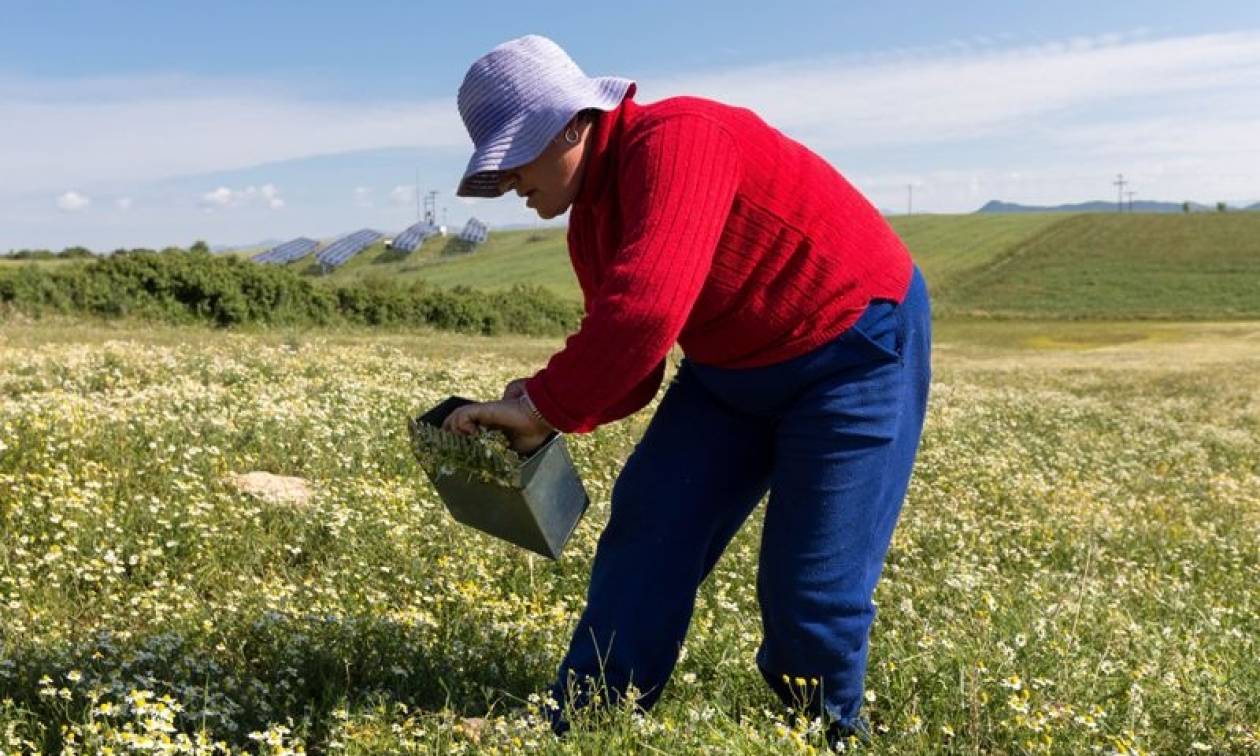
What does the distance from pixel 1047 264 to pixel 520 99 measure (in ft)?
239

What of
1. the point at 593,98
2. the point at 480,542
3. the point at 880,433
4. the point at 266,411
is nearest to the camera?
the point at 593,98

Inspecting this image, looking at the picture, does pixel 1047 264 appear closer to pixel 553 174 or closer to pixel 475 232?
pixel 475 232

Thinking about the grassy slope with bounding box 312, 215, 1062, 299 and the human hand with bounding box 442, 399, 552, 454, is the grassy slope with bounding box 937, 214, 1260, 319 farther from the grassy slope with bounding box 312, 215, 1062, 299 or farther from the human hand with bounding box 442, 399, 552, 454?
the human hand with bounding box 442, 399, 552, 454

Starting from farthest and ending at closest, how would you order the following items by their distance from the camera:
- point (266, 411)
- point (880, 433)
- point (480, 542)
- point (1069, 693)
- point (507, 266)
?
point (507, 266) < point (266, 411) < point (480, 542) < point (1069, 693) < point (880, 433)

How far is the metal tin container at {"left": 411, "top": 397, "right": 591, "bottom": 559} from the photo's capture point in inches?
109

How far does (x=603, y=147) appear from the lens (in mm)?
2744

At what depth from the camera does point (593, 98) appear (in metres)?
2.69

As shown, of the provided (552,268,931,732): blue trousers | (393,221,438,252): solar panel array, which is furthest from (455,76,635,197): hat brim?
(393,221,438,252): solar panel array

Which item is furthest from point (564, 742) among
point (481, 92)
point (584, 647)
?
point (481, 92)

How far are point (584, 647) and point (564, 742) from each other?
46 centimetres

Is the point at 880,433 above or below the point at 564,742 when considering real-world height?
above

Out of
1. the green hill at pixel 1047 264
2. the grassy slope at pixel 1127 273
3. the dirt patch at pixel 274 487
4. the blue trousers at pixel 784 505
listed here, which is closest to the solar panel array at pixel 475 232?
the green hill at pixel 1047 264

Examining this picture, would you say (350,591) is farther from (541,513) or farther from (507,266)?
(507,266)

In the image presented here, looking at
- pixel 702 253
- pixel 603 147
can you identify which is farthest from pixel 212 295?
pixel 702 253
